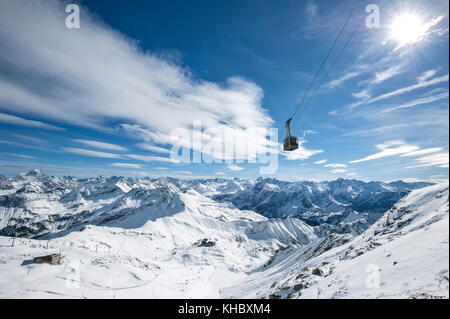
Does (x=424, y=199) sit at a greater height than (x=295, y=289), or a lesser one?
greater

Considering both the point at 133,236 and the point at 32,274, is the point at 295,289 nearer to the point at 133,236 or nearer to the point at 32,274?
the point at 32,274

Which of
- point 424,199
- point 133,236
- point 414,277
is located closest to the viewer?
point 414,277

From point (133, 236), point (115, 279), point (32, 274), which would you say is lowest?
point (133, 236)
